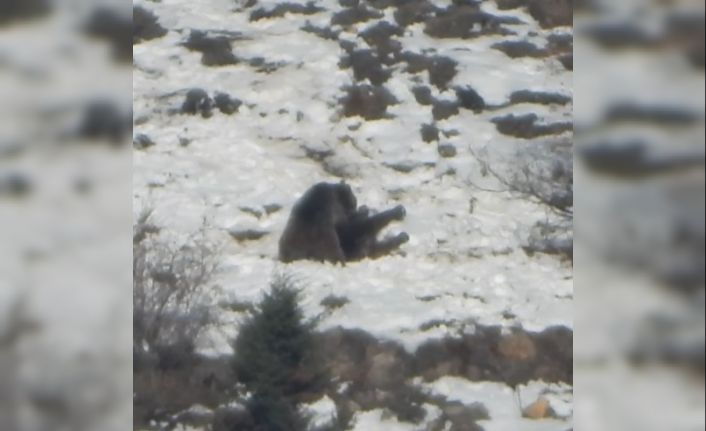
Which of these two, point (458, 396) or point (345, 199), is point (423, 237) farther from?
point (458, 396)

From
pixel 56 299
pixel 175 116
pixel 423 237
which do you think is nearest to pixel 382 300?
pixel 423 237

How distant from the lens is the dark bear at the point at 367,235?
959cm

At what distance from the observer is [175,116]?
417 inches

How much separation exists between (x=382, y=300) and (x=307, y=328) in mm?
875

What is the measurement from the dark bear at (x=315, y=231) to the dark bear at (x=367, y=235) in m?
0.06

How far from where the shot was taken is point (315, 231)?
9.55m

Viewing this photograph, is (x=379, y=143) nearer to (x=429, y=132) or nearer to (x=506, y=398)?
(x=429, y=132)

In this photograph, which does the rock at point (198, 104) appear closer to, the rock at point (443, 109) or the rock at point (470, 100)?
the rock at point (443, 109)

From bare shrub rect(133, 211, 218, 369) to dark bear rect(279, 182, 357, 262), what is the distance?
0.58 m

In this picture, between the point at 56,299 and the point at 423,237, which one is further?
the point at 423,237

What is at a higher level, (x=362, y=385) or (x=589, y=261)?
(x=589, y=261)

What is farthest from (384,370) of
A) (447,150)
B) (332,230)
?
(447,150)

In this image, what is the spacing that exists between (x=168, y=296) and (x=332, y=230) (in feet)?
4.72

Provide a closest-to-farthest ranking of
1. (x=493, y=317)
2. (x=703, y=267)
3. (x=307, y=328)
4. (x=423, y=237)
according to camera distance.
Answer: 1. (x=703, y=267)
2. (x=307, y=328)
3. (x=493, y=317)
4. (x=423, y=237)
